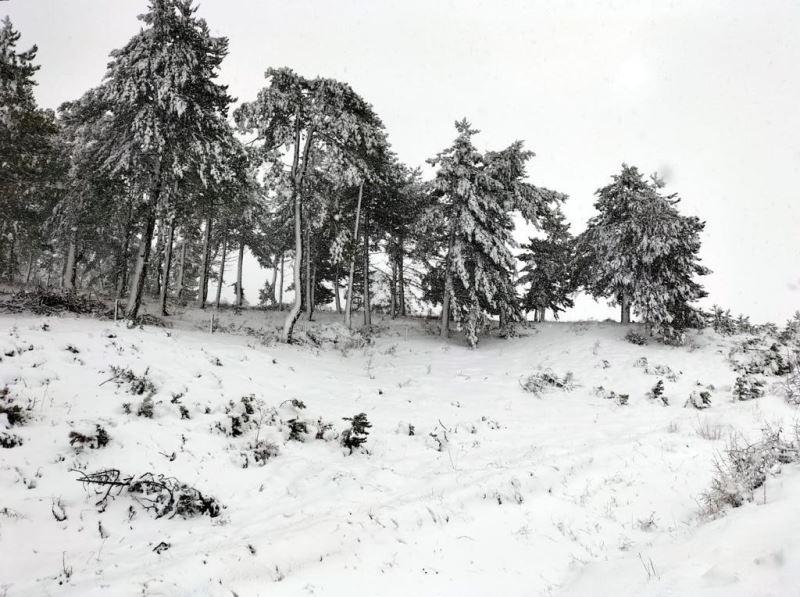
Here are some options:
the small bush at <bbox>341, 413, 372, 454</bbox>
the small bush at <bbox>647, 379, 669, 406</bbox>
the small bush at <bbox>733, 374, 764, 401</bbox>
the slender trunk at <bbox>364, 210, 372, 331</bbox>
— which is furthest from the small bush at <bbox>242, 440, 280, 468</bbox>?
the slender trunk at <bbox>364, 210, 372, 331</bbox>

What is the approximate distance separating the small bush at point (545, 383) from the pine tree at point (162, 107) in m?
13.5

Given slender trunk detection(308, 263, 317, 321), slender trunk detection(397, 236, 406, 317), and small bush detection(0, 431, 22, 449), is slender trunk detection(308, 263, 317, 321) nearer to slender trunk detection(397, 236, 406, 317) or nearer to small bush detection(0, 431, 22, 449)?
slender trunk detection(397, 236, 406, 317)

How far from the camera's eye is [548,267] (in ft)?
88.7

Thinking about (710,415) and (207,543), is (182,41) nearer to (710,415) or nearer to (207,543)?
(207,543)

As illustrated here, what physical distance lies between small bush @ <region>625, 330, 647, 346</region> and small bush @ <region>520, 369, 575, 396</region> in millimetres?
6483

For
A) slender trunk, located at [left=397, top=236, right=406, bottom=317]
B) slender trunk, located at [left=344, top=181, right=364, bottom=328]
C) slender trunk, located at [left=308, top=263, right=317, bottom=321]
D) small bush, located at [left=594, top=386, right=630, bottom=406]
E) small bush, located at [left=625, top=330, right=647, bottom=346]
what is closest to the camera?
small bush, located at [left=594, top=386, right=630, bottom=406]

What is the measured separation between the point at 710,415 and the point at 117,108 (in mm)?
20545

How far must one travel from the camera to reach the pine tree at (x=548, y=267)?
27358 millimetres

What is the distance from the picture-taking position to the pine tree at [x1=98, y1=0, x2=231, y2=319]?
44.9 feet

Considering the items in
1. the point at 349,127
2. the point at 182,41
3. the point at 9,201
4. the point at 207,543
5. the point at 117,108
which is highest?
the point at 182,41

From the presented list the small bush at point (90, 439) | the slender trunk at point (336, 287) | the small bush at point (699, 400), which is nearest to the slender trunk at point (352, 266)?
the slender trunk at point (336, 287)

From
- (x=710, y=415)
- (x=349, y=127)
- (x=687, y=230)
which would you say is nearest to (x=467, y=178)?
(x=349, y=127)

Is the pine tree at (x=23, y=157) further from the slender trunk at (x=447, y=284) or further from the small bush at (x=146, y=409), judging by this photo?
the slender trunk at (x=447, y=284)

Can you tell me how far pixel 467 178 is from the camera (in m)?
20.3
